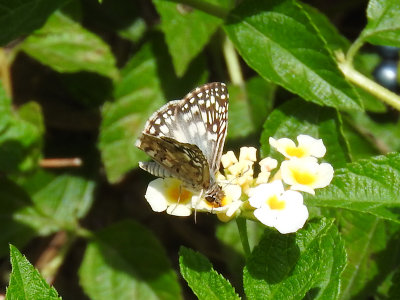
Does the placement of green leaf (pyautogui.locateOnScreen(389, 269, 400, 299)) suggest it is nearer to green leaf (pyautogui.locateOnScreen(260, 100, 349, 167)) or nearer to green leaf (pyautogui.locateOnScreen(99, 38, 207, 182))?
green leaf (pyautogui.locateOnScreen(260, 100, 349, 167))

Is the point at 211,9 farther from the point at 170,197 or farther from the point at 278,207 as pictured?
the point at 278,207

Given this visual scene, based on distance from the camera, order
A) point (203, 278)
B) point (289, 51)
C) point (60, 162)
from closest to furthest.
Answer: point (203, 278) → point (289, 51) → point (60, 162)

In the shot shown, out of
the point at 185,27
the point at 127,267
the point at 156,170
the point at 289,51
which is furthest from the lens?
the point at 127,267

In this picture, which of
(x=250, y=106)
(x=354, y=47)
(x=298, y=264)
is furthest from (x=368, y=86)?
(x=298, y=264)

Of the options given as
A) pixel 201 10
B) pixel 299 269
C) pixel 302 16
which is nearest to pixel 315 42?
pixel 302 16

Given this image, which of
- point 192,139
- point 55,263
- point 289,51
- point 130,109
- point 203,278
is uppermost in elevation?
point 289,51

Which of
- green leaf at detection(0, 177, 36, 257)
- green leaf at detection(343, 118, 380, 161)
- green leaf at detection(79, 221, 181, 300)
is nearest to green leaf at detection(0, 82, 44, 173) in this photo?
green leaf at detection(0, 177, 36, 257)

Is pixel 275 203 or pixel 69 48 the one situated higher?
pixel 275 203

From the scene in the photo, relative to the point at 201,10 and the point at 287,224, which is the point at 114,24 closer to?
the point at 201,10
